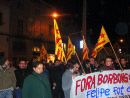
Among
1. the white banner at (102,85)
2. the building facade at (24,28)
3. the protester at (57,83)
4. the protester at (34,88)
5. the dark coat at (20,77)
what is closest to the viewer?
the protester at (34,88)

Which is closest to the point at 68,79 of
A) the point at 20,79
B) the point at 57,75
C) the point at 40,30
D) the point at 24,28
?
the point at 20,79

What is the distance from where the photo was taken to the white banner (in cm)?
507

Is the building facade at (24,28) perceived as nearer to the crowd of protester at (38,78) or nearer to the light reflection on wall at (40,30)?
the light reflection on wall at (40,30)

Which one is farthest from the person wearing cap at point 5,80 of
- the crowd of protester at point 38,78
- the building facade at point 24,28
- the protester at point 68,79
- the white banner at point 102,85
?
the building facade at point 24,28

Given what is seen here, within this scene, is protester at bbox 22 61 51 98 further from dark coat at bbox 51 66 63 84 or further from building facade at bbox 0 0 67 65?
building facade at bbox 0 0 67 65

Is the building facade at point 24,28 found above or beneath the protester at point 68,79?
above

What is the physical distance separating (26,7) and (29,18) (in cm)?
154

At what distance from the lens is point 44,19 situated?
27.3 meters

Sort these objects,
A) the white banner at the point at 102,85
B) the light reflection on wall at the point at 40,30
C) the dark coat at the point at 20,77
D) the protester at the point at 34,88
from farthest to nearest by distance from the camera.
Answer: the light reflection on wall at the point at 40,30 < the dark coat at the point at 20,77 < the white banner at the point at 102,85 < the protester at the point at 34,88

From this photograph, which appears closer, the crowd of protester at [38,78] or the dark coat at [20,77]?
the crowd of protester at [38,78]

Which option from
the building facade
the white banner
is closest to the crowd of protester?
the white banner

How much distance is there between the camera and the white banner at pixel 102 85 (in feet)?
16.6

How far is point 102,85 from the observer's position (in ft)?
18.6

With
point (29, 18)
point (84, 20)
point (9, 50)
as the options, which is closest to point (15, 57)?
point (9, 50)
